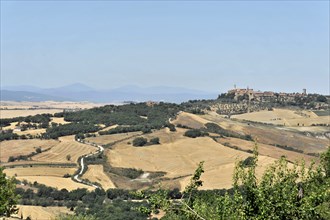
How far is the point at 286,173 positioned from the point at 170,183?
66.3 meters

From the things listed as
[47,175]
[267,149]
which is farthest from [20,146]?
[267,149]

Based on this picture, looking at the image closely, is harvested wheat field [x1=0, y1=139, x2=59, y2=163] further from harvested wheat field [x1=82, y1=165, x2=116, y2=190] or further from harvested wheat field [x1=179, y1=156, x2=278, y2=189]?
harvested wheat field [x1=179, y1=156, x2=278, y2=189]

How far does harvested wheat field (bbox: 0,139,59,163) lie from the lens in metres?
107

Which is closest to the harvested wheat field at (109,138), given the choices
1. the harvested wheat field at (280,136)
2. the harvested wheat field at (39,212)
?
the harvested wheat field at (280,136)

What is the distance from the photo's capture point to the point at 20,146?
112500mm

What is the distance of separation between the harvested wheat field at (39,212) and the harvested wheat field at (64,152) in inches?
1244

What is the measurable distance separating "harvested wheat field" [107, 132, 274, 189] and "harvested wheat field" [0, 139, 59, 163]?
17.3 metres

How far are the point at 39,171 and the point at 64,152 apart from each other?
16203mm

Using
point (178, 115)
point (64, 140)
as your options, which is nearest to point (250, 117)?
point (178, 115)

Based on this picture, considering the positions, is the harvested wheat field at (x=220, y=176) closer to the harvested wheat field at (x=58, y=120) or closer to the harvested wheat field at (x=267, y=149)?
the harvested wheat field at (x=267, y=149)

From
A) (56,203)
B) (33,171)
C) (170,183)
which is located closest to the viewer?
(56,203)

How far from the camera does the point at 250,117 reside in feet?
577

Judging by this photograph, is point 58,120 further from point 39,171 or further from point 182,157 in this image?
point 39,171

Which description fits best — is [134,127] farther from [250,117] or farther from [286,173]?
[286,173]
